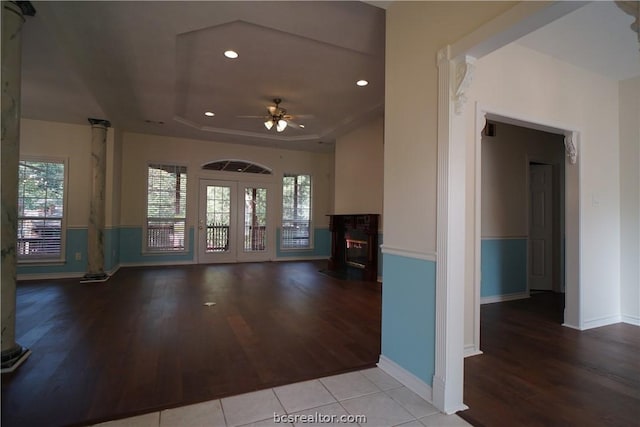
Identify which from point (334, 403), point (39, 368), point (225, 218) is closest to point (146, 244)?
point (225, 218)

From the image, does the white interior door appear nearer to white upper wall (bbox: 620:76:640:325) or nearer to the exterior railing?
white upper wall (bbox: 620:76:640:325)

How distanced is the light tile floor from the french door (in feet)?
19.8

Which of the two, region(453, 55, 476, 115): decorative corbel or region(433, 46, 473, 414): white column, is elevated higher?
region(453, 55, 476, 115): decorative corbel

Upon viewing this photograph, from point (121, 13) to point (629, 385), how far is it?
16.3 ft

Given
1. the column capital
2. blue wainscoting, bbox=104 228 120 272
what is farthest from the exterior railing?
the column capital

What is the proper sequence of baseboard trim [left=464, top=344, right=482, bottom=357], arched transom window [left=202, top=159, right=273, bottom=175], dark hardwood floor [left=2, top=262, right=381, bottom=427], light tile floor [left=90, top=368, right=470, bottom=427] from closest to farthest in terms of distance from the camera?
Result: light tile floor [left=90, top=368, right=470, bottom=427]
dark hardwood floor [left=2, top=262, right=381, bottom=427]
baseboard trim [left=464, top=344, right=482, bottom=357]
arched transom window [left=202, top=159, right=273, bottom=175]

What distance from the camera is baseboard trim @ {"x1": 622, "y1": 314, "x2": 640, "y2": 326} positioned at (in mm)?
3637

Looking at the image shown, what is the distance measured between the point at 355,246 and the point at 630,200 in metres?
4.09

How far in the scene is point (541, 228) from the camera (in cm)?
521

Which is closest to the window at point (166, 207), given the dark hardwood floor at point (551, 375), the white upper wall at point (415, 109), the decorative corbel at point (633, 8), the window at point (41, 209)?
the window at point (41, 209)

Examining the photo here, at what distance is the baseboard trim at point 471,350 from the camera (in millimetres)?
2726

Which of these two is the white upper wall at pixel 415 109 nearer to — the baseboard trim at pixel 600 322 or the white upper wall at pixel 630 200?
the baseboard trim at pixel 600 322

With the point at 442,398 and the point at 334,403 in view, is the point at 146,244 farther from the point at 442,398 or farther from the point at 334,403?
the point at 442,398

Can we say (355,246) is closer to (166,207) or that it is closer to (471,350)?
(471,350)
